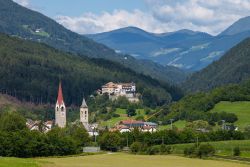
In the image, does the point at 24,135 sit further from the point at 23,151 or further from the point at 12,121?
the point at 12,121

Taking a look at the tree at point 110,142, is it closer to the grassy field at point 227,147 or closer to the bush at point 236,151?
the grassy field at point 227,147

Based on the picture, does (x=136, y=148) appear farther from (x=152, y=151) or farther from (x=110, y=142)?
(x=110, y=142)

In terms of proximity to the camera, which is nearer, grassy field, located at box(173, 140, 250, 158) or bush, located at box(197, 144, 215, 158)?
bush, located at box(197, 144, 215, 158)

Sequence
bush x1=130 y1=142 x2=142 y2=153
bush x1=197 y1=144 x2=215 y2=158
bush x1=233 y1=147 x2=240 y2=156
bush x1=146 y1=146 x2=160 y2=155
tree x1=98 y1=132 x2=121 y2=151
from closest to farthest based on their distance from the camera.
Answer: bush x1=197 y1=144 x2=215 y2=158 < bush x1=233 y1=147 x2=240 y2=156 < bush x1=146 y1=146 x2=160 y2=155 < bush x1=130 y1=142 x2=142 y2=153 < tree x1=98 y1=132 x2=121 y2=151

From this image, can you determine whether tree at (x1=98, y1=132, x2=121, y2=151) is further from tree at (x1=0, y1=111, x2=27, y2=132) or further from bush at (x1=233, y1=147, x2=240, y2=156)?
bush at (x1=233, y1=147, x2=240, y2=156)

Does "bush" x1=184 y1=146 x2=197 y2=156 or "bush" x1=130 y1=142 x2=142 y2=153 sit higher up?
"bush" x1=130 y1=142 x2=142 y2=153

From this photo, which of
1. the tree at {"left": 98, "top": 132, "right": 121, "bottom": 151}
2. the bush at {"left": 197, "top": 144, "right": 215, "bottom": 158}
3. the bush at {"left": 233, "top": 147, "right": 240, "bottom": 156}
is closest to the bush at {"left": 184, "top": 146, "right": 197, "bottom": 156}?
the bush at {"left": 197, "top": 144, "right": 215, "bottom": 158}

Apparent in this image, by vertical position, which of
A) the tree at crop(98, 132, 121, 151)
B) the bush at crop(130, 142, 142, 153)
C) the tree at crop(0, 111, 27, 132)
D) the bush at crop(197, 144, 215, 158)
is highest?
the tree at crop(0, 111, 27, 132)

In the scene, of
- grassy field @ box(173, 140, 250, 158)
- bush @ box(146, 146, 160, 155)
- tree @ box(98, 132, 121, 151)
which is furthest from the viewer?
tree @ box(98, 132, 121, 151)

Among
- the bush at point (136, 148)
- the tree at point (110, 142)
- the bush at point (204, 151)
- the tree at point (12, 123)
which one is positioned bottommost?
the bush at point (204, 151)

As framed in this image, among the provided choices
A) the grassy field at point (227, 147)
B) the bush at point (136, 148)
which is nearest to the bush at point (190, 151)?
the grassy field at point (227, 147)

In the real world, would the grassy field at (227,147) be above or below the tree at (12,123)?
below

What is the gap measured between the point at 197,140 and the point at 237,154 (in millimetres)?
28781

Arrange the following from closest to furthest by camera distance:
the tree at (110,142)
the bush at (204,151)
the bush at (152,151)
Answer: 1. the bush at (204,151)
2. the bush at (152,151)
3. the tree at (110,142)
